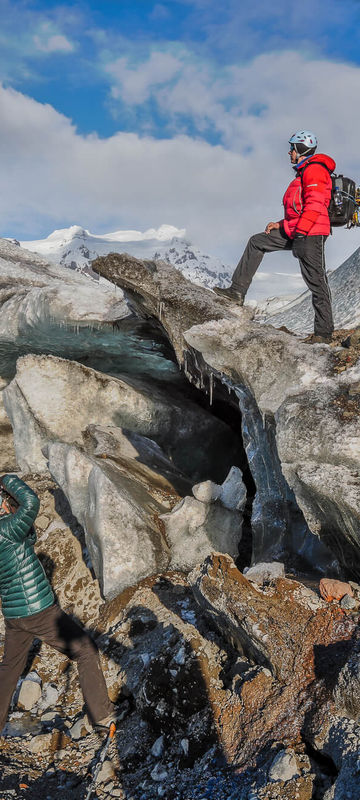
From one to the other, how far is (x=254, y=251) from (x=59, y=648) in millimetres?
6246

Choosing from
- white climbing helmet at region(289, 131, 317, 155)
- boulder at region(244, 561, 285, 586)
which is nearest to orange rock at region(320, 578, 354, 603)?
boulder at region(244, 561, 285, 586)

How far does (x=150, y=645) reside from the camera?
5.58m

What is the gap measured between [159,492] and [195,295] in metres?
3.38

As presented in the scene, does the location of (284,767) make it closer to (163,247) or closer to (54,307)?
(54,307)

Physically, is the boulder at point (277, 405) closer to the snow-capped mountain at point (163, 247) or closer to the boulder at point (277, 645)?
the boulder at point (277, 645)

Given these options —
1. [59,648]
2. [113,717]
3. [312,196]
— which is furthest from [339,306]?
[113,717]

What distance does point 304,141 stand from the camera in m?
→ 7.17

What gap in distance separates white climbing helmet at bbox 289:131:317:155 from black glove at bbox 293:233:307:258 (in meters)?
1.24

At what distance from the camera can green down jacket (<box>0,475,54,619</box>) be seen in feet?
16.8

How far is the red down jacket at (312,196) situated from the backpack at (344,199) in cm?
10

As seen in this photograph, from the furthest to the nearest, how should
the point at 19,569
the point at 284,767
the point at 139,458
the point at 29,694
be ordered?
the point at 139,458 < the point at 29,694 < the point at 19,569 < the point at 284,767

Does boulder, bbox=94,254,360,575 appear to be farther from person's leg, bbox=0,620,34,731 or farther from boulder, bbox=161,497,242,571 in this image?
person's leg, bbox=0,620,34,731

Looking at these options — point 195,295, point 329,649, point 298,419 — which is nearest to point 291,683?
point 329,649

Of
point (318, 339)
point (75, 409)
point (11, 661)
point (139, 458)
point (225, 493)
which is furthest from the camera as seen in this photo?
point (75, 409)
